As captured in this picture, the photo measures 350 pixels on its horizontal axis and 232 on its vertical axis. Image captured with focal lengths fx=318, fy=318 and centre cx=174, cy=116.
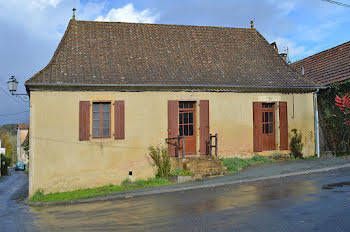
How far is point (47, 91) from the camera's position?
11102 millimetres

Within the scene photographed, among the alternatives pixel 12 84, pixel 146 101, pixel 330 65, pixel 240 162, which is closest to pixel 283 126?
pixel 240 162

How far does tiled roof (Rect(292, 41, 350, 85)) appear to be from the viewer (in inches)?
594

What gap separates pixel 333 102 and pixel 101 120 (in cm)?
1060

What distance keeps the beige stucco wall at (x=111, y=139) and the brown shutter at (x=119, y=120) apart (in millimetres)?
166

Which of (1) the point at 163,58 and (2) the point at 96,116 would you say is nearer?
(2) the point at 96,116

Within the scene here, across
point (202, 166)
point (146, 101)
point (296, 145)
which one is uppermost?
point (146, 101)

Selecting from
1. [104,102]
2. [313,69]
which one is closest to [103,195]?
[104,102]

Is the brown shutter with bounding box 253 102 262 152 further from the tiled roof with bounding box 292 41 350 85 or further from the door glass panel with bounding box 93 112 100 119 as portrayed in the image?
the door glass panel with bounding box 93 112 100 119

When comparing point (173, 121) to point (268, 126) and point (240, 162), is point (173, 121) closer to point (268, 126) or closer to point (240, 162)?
point (240, 162)

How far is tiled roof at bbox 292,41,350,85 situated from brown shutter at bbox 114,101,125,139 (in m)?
9.94

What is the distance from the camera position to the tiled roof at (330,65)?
1509 cm

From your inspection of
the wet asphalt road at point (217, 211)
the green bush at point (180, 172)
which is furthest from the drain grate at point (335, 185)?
the green bush at point (180, 172)

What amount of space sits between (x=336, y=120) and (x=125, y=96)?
383 inches

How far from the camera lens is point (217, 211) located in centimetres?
645
